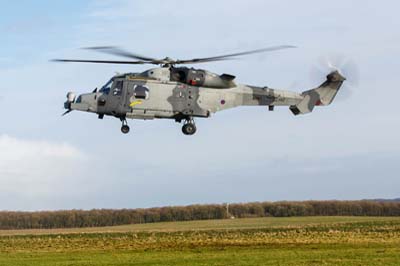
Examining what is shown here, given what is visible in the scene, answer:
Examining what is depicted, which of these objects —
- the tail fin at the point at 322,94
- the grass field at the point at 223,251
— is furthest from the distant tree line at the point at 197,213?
the tail fin at the point at 322,94

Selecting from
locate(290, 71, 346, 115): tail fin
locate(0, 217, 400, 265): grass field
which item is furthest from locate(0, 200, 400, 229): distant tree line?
locate(290, 71, 346, 115): tail fin

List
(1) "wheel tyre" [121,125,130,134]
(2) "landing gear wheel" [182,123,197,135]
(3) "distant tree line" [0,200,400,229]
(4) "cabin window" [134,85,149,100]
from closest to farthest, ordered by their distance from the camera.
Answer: (1) "wheel tyre" [121,125,130,134]
(4) "cabin window" [134,85,149,100]
(2) "landing gear wheel" [182,123,197,135]
(3) "distant tree line" [0,200,400,229]

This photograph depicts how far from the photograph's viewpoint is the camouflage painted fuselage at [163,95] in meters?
40.0

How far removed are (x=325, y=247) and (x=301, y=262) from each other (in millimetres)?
9047

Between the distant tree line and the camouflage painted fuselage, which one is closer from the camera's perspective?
the camouflage painted fuselage

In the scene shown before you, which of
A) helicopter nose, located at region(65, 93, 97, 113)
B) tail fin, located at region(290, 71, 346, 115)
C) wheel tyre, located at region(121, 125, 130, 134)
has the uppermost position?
tail fin, located at region(290, 71, 346, 115)

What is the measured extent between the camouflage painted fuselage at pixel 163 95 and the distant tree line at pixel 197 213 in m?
60.9

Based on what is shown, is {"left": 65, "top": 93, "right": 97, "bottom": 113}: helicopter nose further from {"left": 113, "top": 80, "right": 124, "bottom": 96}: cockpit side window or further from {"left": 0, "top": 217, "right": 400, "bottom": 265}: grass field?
{"left": 0, "top": 217, "right": 400, "bottom": 265}: grass field

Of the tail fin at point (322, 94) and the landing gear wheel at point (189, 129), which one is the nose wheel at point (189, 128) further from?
the tail fin at point (322, 94)

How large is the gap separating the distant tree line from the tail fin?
2301 inches

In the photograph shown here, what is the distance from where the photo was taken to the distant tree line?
4006 inches

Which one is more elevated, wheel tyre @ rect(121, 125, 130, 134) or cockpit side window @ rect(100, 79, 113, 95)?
cockpit side window @ rect(100, 79, 113, 95)

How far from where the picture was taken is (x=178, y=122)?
41.2 meters

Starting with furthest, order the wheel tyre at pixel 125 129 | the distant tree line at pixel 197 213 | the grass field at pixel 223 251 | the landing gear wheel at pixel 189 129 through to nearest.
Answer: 1. the distant tree line at pixel 197 213
2. the landing gear wheel at pixel 189 129
3. the wheel tyre at pixel 125 129
4. the grass field at pixel 223 251
